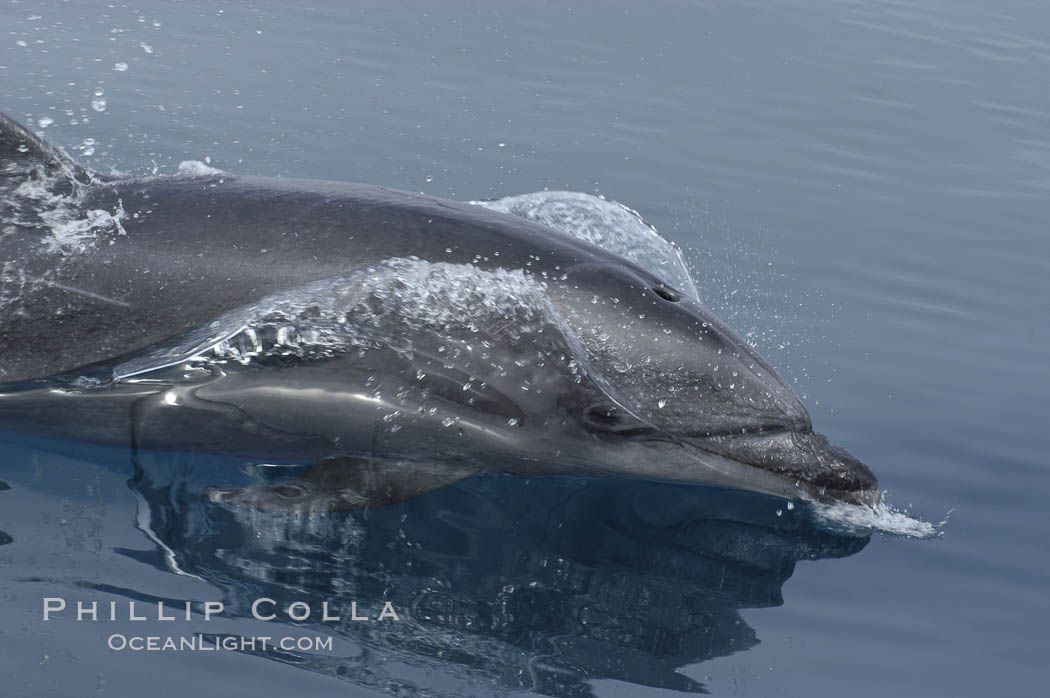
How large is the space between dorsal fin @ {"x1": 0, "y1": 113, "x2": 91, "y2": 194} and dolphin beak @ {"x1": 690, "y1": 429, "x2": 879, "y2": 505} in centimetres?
342

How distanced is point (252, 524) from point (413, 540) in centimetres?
71

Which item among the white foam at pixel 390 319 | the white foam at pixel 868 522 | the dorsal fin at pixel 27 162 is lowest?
the white foam at pixel 868 522

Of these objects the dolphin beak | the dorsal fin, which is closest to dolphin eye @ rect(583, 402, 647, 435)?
the dolphin beak

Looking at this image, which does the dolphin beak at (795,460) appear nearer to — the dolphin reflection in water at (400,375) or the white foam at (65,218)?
the dolphin reflection in water at (400,375)

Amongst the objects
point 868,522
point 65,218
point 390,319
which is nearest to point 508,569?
point 390,319

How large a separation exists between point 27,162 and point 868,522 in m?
4.54

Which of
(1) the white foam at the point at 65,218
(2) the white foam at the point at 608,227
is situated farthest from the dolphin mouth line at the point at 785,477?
(1) the white foam at the point at 65,218

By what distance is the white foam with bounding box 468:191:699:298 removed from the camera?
8172 millimetres

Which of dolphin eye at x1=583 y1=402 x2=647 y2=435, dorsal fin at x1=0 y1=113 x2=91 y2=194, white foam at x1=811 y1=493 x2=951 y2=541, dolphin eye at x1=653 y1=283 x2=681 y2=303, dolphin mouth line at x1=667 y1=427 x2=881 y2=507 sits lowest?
white foam at x1=811 y1=493 x2=951 y2=541

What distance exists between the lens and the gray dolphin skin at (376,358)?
19.5 ft

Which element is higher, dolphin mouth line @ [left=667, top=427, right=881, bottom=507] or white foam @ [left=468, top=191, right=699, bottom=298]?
white foam @ [left=468, top=191, right=699, bottom=298]

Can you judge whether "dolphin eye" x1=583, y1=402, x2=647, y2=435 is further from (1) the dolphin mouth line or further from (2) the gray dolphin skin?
(1) the dolphin mouth line

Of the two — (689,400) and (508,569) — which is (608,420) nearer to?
(689,400)

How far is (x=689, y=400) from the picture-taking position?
602cm
